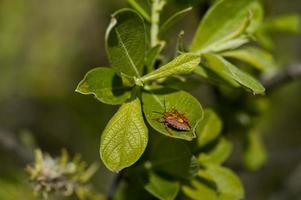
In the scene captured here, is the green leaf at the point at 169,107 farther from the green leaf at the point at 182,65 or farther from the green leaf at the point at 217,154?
the green leaf at the point at 217,154

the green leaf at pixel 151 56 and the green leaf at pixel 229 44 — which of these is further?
the green leaf at pixel 229 44

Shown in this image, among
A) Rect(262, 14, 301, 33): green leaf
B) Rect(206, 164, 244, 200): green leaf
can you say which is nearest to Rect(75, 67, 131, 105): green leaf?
Rect(206, 164, 244, 200): green leaf

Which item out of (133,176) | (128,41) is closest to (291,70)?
(133,176)

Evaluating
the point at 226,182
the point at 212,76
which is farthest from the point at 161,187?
the point at 212,76

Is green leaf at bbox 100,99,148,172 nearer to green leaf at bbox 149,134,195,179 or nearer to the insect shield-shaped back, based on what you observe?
the insect shield-shaped back

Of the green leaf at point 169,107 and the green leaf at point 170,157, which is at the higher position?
the green leaf at point 169,107

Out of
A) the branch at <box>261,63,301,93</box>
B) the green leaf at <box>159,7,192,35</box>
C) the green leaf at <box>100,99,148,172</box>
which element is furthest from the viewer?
the branch at <box>261,63,301,93</box>

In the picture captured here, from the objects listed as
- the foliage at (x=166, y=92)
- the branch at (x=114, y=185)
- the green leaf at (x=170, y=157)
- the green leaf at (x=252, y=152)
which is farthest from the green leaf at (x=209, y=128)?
the green leaf at (x=252, y=152)
